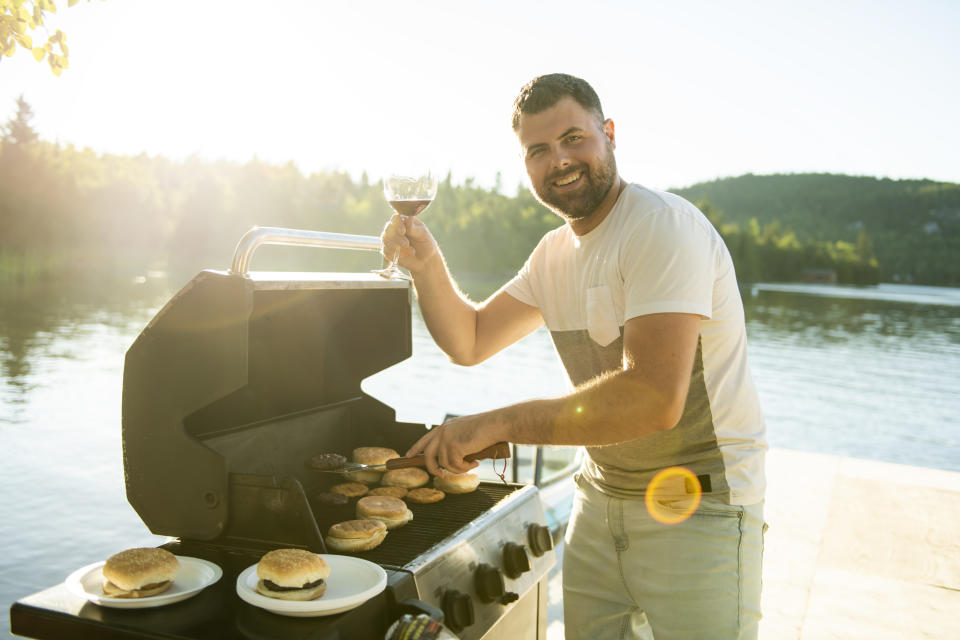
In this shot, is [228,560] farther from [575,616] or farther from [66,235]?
[66,235]

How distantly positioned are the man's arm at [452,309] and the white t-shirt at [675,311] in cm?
43

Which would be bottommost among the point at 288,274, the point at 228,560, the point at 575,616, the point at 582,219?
the point at 575,616

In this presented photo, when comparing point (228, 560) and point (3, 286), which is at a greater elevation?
point (228, 560)

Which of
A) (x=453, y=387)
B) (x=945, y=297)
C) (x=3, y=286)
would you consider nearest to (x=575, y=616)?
(x=453, y=387)

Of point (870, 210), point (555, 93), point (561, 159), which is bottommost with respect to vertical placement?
point (561, 159)

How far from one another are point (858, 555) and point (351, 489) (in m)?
3.97

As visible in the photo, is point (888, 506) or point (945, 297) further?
point (945, 297)

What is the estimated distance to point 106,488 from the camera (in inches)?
464

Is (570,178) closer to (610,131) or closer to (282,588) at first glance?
(610,131)

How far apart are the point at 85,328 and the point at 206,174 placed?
53.6 metres

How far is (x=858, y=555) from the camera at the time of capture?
4.89m

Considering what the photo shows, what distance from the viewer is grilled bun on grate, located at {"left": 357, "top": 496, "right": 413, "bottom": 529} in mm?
2072

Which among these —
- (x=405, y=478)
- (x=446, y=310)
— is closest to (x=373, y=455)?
(x=405, y=478)

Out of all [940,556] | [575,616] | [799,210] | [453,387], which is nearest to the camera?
[575,616]
